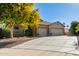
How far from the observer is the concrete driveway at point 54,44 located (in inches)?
257

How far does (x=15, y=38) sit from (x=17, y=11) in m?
1.35

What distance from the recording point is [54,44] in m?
6.68

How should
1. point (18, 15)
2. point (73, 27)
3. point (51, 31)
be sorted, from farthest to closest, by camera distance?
point (18, 15) → point (51, 31) → point (73, 27)

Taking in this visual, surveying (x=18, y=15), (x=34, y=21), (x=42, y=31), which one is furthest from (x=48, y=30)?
(x=18, y=15)

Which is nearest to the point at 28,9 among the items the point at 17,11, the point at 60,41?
the point at 17,11

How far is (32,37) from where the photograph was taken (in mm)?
6996

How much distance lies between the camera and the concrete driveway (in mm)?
6531

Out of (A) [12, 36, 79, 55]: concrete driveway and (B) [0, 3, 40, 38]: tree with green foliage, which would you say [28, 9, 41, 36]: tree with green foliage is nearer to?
(B) [0, 3, 40, 38]: tree with green foliage

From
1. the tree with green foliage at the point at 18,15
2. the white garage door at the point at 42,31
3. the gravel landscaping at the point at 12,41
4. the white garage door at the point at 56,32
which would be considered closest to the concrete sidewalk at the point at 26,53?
the gravel landscaping at the point at 12,41

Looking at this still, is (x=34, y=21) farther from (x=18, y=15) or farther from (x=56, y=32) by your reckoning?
(x=56, y=32)

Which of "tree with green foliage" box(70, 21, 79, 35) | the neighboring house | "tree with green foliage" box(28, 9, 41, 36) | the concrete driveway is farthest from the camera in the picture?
"tree with green foliage" box(28, 9, 41, 36)

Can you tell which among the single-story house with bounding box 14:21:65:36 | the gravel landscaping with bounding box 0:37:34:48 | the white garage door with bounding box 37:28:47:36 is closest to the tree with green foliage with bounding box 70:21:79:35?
the single-story house with bounding box 14:21:65:36

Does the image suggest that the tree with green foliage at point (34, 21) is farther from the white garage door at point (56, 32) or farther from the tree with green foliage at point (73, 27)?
the tree with green foliage at point (73, 27)

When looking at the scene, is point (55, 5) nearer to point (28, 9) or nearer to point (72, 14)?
point (72, 14)
